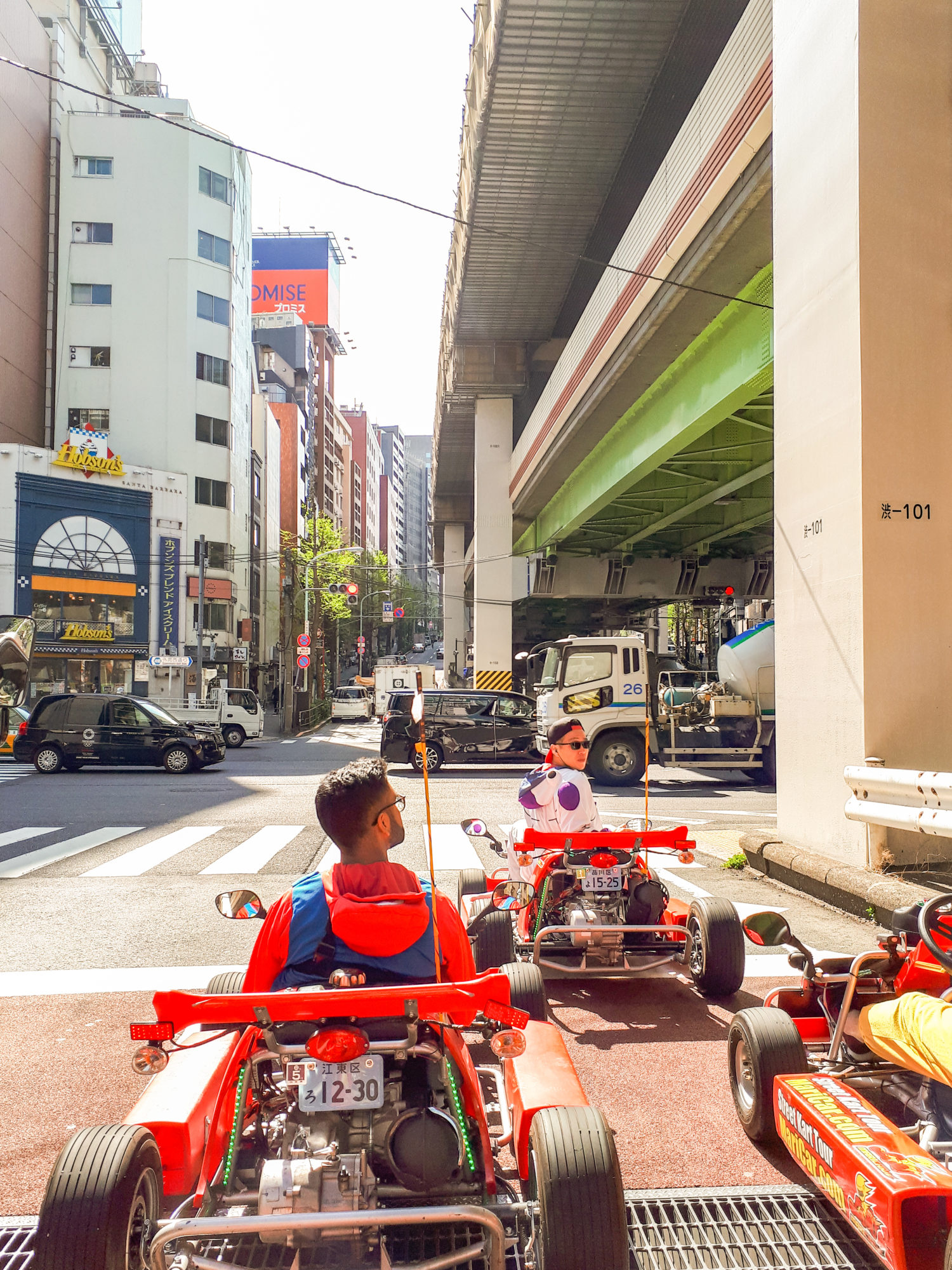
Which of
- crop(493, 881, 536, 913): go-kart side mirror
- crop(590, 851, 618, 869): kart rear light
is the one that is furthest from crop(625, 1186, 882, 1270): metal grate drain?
crop(493, 881, 536, 913): go-kart side mirror

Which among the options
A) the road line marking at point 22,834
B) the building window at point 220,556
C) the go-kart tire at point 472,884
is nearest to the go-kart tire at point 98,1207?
the go-kart tire at point 472,884

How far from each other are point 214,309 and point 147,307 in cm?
330

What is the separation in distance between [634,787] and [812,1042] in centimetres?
1533

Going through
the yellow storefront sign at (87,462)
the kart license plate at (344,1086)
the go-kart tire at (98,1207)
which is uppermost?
the yellow storefront sign at (87,462)

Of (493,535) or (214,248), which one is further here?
(214,248)

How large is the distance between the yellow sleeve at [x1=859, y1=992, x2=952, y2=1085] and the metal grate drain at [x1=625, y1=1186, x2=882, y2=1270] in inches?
22.4

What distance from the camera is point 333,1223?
2.23 m

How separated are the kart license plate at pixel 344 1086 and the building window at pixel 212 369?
167 ft

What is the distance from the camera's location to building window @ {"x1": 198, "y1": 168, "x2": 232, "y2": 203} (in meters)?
50.1

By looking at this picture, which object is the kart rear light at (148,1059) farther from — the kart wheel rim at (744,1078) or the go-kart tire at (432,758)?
the go-kart tire at (432,758)

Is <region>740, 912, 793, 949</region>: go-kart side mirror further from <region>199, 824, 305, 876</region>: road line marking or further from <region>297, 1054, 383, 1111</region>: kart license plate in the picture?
<region>199, 824, 305, 876</region>: road line marking

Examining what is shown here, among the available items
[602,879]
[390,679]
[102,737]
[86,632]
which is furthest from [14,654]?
[390,679]

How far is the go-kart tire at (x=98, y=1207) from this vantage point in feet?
7.64

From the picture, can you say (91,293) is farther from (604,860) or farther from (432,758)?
(604,860)
